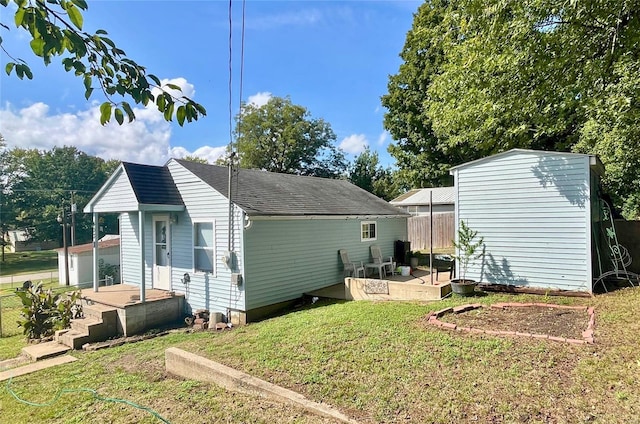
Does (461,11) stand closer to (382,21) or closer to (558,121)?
(382,21)

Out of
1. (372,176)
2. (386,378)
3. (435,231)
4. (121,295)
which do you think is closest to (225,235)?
(121,295)

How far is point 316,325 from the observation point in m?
6.72

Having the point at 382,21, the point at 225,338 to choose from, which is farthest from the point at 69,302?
the point at 382,21

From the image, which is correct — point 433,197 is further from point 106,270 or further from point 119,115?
point 119,115

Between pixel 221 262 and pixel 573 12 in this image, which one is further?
pixel 221 262

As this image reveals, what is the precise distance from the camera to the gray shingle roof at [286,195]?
384 inches

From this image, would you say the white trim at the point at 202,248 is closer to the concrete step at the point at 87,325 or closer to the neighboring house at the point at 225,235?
the neighboring house at the point at 225,235

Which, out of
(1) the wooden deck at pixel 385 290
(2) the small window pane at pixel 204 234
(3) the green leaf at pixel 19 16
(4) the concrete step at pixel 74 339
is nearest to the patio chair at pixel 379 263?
(1) the wooden deck at pixel 385 290

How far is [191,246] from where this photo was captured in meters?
10.2

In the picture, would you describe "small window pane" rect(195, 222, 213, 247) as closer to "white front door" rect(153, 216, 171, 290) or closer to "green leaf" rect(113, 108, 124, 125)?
"white front door" rect(153, 216, 171, 290)

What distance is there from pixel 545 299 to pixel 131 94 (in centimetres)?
848

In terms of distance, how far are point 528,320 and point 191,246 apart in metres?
8.22

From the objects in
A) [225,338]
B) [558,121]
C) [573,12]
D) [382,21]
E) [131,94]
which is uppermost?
[382,21]

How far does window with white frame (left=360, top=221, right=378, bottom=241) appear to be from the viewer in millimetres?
12898
